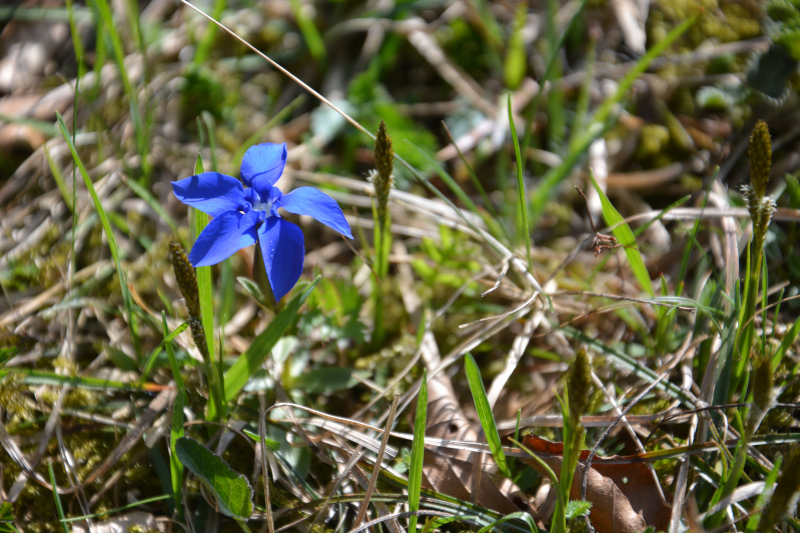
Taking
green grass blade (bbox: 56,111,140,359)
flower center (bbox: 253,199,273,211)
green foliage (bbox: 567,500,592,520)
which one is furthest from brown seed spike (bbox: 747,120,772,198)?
green grass blade (bbox: 56,111,140,359)

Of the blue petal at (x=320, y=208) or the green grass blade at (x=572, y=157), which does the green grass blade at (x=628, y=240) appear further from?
the blue petal at (x=320, y=208)

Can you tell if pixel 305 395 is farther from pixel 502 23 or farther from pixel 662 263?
pixel 502 23

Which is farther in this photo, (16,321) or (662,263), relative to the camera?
(662,263)

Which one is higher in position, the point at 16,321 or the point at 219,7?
the point at 219,7

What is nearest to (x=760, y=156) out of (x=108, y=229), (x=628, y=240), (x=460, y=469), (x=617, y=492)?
(x=628, y=240)

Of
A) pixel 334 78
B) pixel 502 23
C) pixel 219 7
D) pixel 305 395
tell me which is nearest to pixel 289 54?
pixel 334 78

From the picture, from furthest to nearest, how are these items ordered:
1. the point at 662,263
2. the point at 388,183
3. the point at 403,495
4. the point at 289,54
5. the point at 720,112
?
the point at 289,54
the point at 720,112
the point at 662,263
the point at 388,183
the point at 403,495
